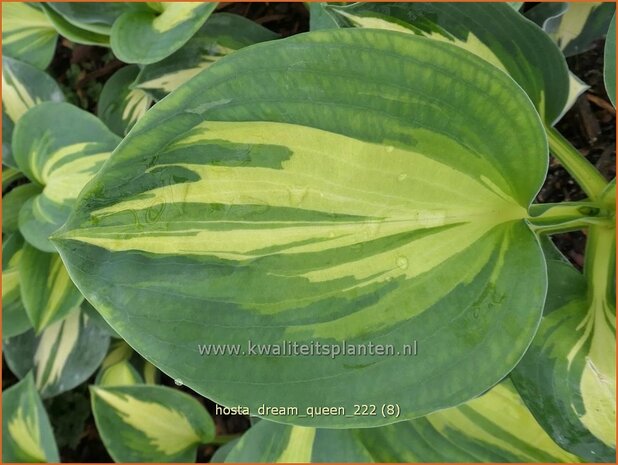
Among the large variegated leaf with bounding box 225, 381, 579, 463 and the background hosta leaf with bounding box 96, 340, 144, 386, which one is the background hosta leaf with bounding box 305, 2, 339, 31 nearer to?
the large variegated leaf with bounding box 225, 381, 579, 463

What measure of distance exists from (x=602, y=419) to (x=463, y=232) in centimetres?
23

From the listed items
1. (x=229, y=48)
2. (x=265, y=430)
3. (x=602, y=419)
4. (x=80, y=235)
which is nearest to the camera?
(x=80, y=235)

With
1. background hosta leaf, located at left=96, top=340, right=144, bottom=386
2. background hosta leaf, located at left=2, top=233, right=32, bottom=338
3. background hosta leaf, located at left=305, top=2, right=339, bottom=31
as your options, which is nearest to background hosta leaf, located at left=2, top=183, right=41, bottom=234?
background hosta leaf, located at left=2, top=233, right=32, bottom=338

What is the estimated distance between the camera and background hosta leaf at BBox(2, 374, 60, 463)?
2.70 feet

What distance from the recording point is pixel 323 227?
42 centimetres

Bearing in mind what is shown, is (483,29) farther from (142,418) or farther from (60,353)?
(60,353)

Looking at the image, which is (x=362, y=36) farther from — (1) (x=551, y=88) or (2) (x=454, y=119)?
(1) (x=551, y=88)

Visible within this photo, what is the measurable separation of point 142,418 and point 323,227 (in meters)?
0.57

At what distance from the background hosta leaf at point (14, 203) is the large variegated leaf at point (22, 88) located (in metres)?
0.04

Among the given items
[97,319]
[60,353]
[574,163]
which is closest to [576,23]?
[574,163]

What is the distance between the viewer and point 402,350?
41cm

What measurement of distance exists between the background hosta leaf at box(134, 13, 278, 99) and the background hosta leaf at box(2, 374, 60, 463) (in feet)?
1.48

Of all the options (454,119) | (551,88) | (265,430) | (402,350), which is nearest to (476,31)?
(551,88)

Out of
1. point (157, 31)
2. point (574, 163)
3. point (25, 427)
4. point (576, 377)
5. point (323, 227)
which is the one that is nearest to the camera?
point (323, 227)
